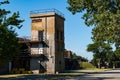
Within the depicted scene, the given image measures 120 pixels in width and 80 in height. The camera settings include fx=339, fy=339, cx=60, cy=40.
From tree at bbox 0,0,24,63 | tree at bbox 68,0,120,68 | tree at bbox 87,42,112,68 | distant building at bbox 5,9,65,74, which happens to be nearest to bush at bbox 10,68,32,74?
distant building at bbox 5,9,65,74

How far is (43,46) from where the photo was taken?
214 feet

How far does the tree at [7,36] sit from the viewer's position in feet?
140

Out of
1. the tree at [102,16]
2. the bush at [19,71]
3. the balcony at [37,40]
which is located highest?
the balcony at [37,40]

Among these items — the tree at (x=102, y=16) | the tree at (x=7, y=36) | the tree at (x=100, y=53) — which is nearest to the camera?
the tree at (x=102, y=16)

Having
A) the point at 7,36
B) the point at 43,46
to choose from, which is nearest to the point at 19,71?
the point at 43,46

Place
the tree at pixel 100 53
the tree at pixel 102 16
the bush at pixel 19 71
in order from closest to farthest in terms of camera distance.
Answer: the tree at pixel 102 16 → the bush at pixel 19 71 → the tree at pixel 100 53

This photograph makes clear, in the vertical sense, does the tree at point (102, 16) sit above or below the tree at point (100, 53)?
below

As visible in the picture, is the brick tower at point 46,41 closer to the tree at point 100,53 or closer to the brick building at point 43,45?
the brick building at point 43,45

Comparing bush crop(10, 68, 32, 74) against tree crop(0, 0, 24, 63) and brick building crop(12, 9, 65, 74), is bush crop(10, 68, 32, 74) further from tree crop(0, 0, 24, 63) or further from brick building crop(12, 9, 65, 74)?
tree crop(0, 0, 24, 63)

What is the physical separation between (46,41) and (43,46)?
1.13 metres

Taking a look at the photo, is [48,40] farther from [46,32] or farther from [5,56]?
[5,56]

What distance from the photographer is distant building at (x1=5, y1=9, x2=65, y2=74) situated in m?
64.3

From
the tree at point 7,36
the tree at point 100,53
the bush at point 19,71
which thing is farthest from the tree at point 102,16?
the tree at point 100,53

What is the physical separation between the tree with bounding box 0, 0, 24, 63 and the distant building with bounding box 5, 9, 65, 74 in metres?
19.1
